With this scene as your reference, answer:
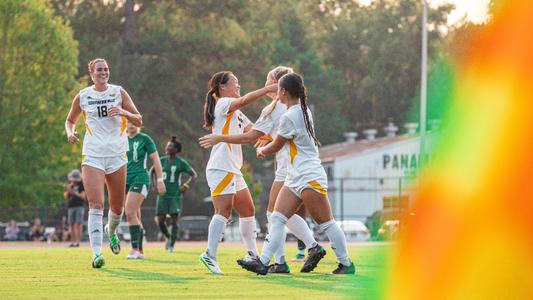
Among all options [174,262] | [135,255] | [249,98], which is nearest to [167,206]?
[135,255]

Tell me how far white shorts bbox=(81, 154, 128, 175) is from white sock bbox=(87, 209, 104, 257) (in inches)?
18.9

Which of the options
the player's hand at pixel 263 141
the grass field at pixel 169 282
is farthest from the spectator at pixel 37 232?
the player's hand at pixel 263 141

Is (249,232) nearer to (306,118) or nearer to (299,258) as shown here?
(306,118)

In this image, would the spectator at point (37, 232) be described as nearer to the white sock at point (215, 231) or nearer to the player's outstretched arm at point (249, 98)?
the white sock at point (215, 231)

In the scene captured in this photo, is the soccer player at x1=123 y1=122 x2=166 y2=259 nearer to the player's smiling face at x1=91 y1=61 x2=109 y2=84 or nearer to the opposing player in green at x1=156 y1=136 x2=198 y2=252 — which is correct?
the opposing player in green at x1=156 y1=136 x2=198 y2=252

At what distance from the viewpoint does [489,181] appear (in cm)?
2922

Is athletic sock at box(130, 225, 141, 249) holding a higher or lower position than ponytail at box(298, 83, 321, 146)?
lower

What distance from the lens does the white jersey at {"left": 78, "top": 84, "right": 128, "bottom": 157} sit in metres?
15.4

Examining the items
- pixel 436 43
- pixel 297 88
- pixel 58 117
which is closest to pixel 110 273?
pixel 297 88

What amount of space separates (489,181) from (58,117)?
24.0 metres

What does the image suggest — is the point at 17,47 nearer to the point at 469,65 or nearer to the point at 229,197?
the point at 469,65

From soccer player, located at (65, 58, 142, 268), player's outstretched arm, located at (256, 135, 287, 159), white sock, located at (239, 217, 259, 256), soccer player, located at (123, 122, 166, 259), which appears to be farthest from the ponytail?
soccer player, located at (123, 122, 166, 259)

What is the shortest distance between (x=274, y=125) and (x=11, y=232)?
3532 cm

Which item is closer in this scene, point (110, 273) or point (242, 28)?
point (110, 273)
